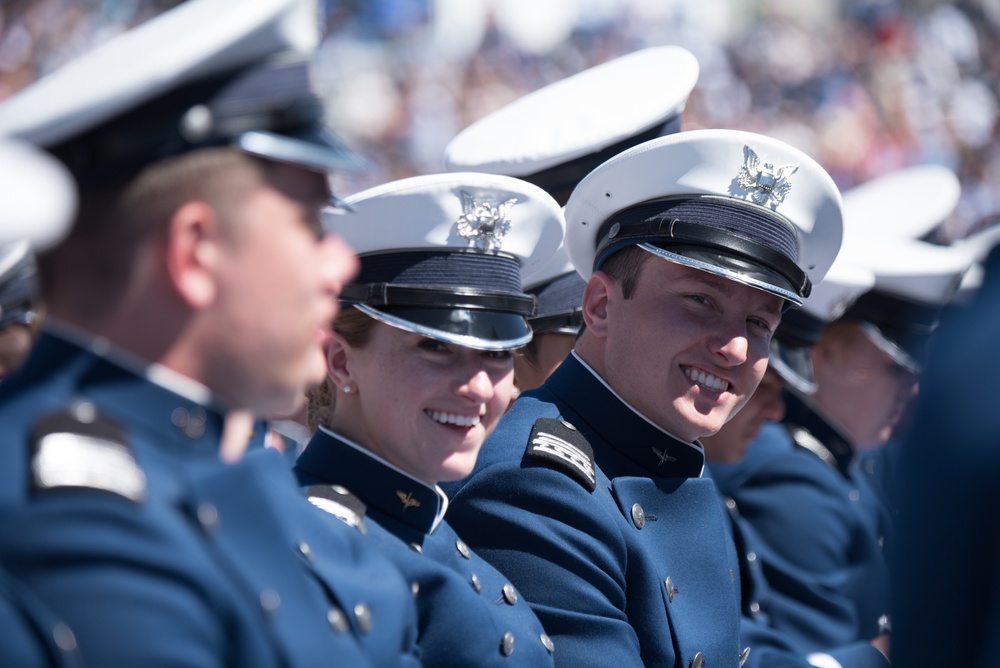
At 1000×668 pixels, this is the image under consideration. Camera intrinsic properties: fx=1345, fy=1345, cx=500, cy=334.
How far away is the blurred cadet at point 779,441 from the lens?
173 inches

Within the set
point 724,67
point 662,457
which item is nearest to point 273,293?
point 662,457

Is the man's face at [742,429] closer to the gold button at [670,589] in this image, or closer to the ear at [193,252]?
the gold button at [670,589]

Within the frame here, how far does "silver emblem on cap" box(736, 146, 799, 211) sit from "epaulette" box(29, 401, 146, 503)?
81.1 inches

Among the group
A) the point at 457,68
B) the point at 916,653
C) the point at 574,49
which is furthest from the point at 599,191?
the point at 574,49

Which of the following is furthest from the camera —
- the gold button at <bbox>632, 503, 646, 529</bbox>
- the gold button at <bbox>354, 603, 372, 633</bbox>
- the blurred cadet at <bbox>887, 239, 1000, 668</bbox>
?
the gold button at <bbox>632, 503, 646, 529</bbox>

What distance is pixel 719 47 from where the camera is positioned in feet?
75.4

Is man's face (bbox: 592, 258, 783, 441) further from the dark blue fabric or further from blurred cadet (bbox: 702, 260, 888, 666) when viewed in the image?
blurred cadet (bbox: 702, 260, 888, 666)

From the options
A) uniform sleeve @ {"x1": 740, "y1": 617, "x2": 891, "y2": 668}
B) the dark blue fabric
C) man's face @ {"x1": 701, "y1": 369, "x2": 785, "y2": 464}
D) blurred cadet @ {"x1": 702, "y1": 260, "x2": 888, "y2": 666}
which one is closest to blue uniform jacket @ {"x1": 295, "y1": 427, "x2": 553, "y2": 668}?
the dark blue fabric

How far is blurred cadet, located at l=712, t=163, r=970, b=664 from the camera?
16.8 ft

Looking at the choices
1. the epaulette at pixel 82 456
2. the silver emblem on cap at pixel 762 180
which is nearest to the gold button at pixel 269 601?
the epaulette at pixel 82 456

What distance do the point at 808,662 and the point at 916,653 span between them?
2.04 m

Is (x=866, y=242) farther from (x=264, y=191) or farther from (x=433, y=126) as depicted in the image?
(x=433, y=126)

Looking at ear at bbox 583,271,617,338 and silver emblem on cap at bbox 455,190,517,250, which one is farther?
ear at bbox 583,271,617,338

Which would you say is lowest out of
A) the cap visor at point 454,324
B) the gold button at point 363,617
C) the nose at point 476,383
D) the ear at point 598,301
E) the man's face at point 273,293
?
the ear at point 598,301
